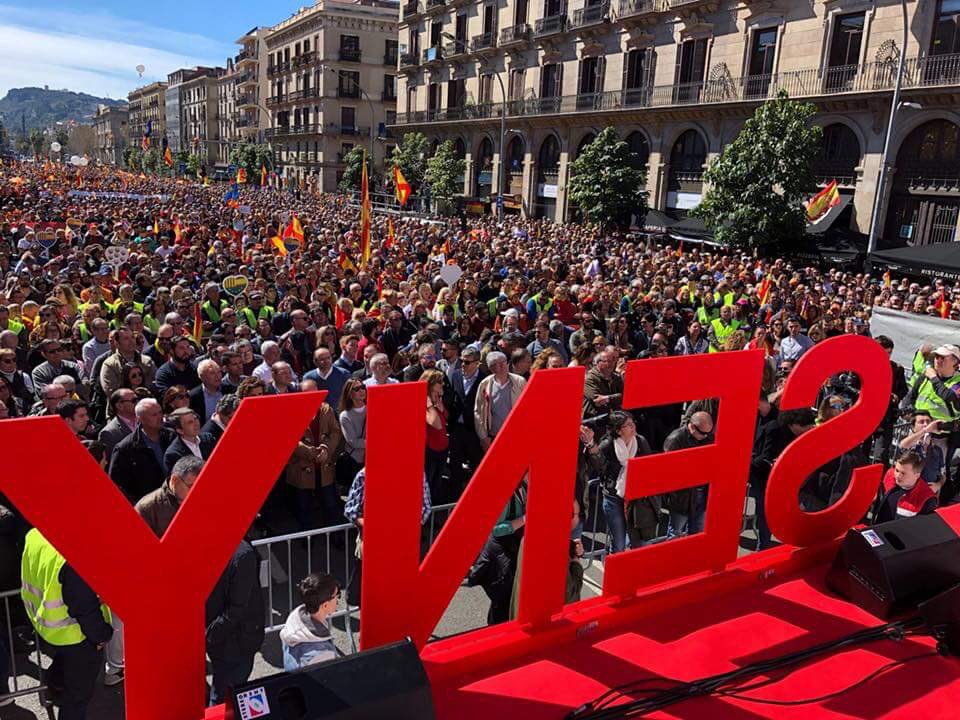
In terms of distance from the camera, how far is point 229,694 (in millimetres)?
2602

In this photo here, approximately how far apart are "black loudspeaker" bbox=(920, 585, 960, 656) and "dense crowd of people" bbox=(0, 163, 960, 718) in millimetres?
1928

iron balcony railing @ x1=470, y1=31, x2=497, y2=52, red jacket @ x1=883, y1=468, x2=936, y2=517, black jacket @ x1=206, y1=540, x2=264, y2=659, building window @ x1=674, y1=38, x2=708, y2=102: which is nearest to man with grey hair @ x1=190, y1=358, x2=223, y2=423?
black jacket @ x1=206, y1=540, x2=264, y2=659

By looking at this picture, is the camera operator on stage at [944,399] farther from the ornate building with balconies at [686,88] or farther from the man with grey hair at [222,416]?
the ornate building with balconies at [686,88]

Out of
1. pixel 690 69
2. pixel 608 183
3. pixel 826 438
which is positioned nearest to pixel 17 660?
pixel 826 438

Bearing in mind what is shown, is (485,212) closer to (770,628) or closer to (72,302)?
(72,302)

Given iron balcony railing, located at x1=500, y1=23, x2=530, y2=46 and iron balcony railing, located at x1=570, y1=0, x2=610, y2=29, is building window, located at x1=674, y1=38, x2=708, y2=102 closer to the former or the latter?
iron balcony railing, located at x1=570, y1=0, x2=610, y2=29

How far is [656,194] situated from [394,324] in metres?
25.8

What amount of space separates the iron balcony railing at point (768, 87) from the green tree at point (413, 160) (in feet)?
25.0

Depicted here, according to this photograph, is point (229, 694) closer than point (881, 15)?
Yes

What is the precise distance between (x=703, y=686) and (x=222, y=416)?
13.7 feet

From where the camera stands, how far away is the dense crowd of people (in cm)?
480

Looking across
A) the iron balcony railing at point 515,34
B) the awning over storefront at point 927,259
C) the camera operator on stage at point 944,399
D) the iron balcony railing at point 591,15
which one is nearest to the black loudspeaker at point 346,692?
the camera operator on stage at point 944,399

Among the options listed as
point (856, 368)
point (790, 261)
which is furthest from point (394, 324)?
point (790, 261)

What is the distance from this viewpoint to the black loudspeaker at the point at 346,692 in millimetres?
2604
